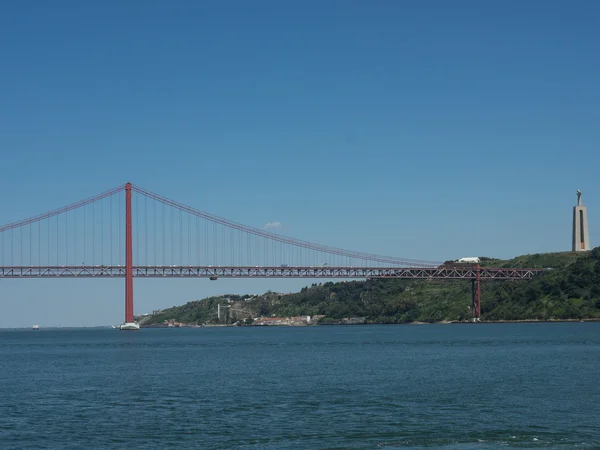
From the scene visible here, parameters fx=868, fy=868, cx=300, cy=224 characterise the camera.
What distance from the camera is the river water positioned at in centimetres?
2341

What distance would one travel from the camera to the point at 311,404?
97.8 ft

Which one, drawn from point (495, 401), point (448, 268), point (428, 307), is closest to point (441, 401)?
point (495, 401)

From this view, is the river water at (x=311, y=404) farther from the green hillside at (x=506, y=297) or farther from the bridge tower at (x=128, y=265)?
the green hillside at (x=506, y=297)

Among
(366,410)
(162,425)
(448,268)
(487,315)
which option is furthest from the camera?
(487,315)

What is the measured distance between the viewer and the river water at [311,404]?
2341cm

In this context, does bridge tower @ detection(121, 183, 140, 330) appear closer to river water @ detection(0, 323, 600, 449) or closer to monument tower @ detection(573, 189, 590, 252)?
river water @ detection(0, 323, 600, 449)

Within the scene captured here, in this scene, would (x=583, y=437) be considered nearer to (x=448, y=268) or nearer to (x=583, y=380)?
(x=583, y=380)

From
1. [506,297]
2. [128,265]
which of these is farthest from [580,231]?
[128,265]

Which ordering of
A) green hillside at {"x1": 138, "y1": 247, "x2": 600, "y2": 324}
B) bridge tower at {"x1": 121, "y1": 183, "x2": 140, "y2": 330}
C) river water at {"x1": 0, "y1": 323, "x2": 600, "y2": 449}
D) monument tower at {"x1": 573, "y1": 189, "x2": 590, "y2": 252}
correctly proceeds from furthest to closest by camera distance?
monument tower at {"x1": 573, "y1": 189, "x2": 590, "y2": 252} → green hillside at {"x1": 138, "y1": 247, "x2": 600, "y2": 324} → bridge tower at {"x1": 121, "y1": 183, "x2": 140, "y2": 330} → river water at {"x1": 0, "y1": 323, "x2": 600, "y2": 449}

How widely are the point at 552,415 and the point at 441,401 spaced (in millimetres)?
4625

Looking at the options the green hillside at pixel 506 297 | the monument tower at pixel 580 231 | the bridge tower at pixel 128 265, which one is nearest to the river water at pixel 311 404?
the bridge tower at pixel 128 265

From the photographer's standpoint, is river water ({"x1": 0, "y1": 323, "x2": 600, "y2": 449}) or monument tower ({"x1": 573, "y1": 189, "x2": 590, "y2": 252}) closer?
river water ({"x1": 0, "y1": 323, "x2": 600, "y2": 449})

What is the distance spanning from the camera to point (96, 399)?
32.8 metres

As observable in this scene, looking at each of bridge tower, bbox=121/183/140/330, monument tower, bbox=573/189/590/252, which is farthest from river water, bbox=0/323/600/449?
monument tower, bbox=573/189/590/252
